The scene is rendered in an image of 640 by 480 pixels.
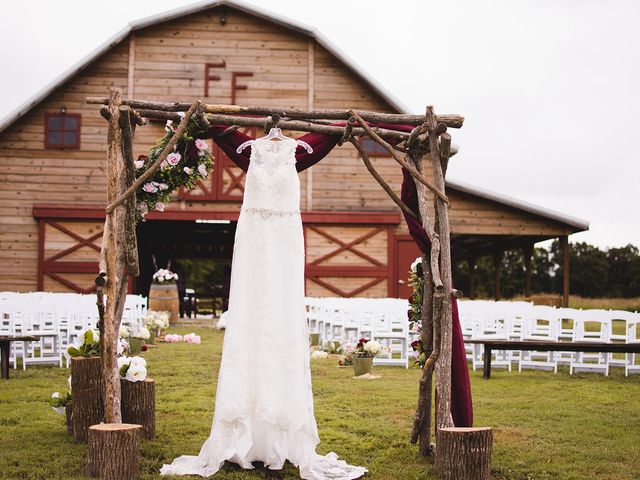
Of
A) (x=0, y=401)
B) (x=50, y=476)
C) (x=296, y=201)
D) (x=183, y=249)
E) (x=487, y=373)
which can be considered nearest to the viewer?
(x=50, y=476)

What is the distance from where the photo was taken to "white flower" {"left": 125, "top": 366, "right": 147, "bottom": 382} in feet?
23.2

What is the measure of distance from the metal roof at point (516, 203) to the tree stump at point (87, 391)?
14.7 meters

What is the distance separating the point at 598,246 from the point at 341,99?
41.5 meters

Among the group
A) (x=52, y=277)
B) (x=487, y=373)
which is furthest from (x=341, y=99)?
(x=487, y=373)

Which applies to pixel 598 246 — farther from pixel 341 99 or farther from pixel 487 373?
pixel 487 373

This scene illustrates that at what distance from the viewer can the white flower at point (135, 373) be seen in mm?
7070

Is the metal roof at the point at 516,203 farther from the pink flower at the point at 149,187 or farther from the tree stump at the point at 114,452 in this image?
the tree stump at the point at 114,452

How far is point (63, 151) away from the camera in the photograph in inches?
818

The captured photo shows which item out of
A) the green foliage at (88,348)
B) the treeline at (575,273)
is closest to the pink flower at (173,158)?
the green foliage at (88,348)

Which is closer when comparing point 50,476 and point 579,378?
point 50,476

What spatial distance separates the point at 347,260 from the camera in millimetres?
20969

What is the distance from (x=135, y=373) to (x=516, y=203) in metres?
15.4

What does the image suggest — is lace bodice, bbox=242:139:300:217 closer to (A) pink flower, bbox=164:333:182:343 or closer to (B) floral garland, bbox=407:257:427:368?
(B) floral garland, bbox=407:257:427:368

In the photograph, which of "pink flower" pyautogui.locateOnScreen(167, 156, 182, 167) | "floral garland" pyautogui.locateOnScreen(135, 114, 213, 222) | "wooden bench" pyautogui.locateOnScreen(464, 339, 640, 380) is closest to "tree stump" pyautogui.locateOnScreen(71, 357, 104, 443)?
"floral garland" pyautogui.locateOnScreen(135, 114, 213, 222)
